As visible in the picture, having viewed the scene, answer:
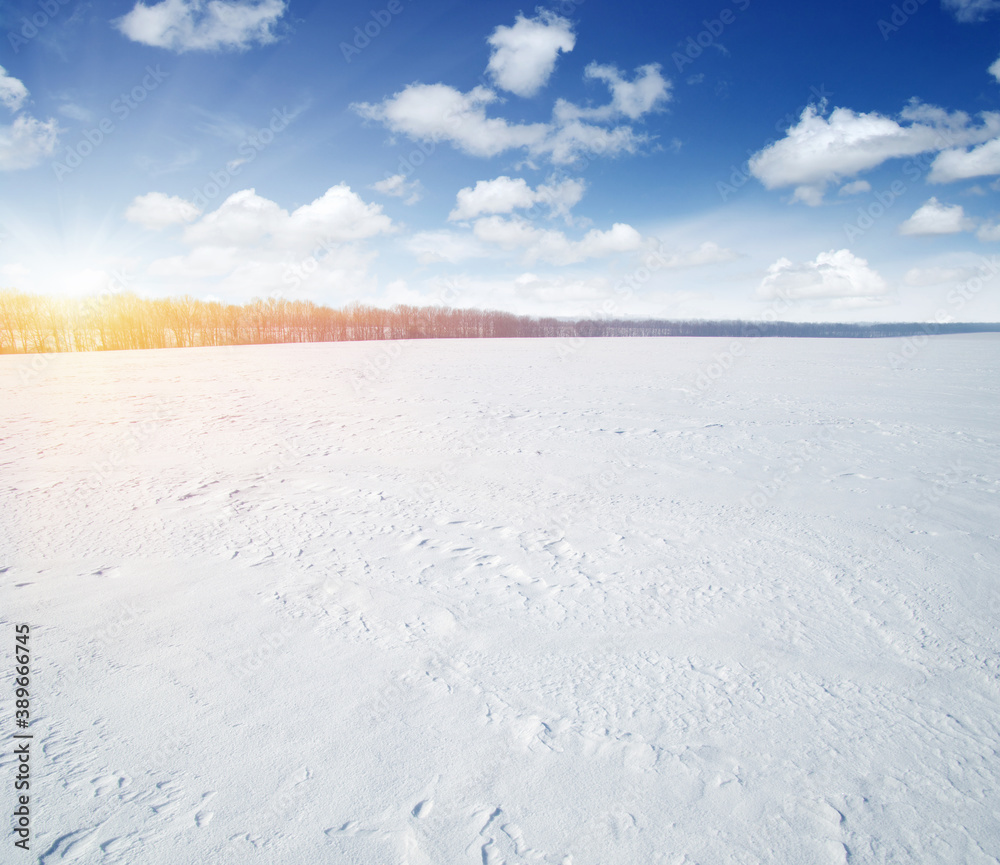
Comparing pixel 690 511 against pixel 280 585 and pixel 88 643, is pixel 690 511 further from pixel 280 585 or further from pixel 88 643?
pixel 88 643

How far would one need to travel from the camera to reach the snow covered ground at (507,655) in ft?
5.38

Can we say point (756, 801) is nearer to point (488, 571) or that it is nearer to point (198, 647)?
point (488, 571)

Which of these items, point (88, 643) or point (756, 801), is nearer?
point (756, 801)

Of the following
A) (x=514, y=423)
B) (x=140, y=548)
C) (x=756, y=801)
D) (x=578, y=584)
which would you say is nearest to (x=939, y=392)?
(x=514, y=423)

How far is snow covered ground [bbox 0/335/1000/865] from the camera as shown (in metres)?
1.64

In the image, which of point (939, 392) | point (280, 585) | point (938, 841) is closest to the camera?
point (938, 841)

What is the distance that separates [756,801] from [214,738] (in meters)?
1.96

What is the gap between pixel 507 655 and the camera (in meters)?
2.43

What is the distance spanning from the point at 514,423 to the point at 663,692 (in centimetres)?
526

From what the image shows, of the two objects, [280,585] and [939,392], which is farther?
[939,392]

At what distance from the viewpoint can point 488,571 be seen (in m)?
3.24

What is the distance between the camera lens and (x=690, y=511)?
4.17 meters

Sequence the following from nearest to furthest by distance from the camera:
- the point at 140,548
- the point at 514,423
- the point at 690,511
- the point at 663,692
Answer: the point at 663,692 → the point at 140,548 → the point at 690,511 → the point at 514,423

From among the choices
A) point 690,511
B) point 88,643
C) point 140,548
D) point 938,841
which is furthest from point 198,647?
point 690,511
